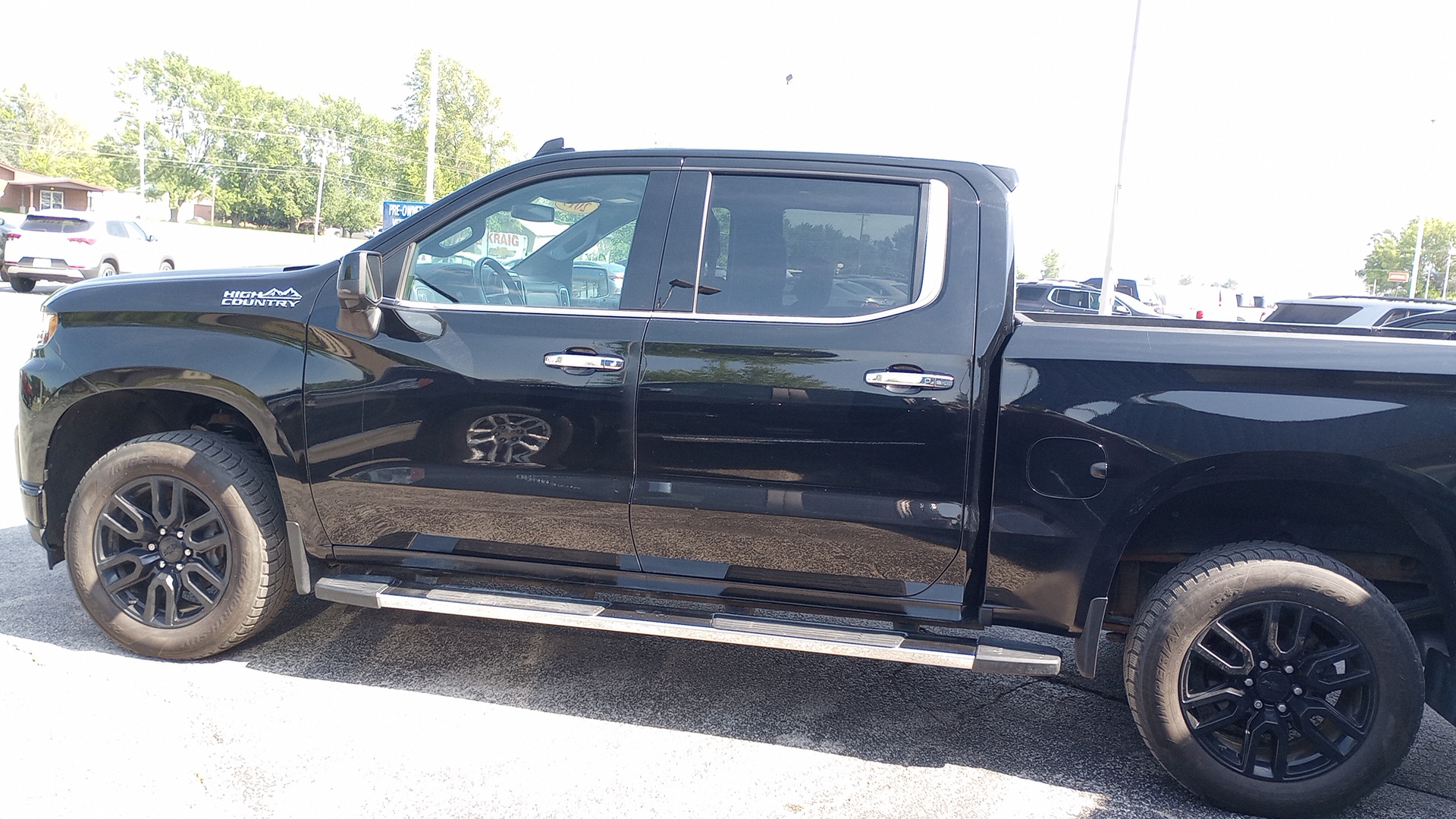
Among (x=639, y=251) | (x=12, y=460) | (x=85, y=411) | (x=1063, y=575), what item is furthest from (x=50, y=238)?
(x=1063, y=575)

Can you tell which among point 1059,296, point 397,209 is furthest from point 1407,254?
Answer: point 397,209

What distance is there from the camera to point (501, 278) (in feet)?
11.8

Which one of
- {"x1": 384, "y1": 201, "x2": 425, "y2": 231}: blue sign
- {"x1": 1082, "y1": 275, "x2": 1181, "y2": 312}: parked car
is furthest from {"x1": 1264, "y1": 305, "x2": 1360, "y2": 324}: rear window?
{"x1": 384, "y1": 201, "x2": 425, "y2": 231}: blue sign

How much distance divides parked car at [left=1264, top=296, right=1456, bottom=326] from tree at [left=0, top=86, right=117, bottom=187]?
10992cm

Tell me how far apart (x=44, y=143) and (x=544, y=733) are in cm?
13217

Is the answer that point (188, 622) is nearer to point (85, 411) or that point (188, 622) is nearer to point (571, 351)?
point (85, 411)

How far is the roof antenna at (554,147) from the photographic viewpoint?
3.67 metres

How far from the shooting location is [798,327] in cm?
321

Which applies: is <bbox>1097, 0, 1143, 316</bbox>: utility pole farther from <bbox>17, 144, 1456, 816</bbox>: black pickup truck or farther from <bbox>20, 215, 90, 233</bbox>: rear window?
<bbox>20, 215, 90, 233</bbox>: rear window

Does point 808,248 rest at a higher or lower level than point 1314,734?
higher

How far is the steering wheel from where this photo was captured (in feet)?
11.6

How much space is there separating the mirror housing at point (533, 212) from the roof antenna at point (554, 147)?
0.21 m

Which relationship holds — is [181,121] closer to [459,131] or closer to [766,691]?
[459,131]

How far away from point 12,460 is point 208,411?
3696 millimetres
